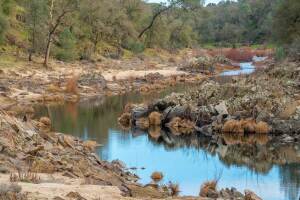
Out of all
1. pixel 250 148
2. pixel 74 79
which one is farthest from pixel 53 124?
pixel 74 79

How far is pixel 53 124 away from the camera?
34.8m

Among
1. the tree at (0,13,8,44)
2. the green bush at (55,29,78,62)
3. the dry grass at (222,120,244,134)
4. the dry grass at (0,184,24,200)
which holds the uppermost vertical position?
the tree at (0,13,8,44)

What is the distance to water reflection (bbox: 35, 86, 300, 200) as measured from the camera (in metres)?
21.7

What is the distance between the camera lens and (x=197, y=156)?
27156mm

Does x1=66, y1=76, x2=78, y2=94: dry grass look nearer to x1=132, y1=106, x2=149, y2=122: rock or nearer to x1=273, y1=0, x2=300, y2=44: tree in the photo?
x1=132, y1=106, x2=149, y2=122: rock

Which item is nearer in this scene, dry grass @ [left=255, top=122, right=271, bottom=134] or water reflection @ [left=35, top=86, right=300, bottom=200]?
water reflection @ [left=35, top=86, right=300, bottom=200]

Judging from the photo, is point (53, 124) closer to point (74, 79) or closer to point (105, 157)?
point (105, 157)

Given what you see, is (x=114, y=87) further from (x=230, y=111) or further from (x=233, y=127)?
(x=233, y=127)

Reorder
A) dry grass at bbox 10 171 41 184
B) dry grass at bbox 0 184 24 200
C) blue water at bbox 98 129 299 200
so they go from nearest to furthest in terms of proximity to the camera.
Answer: dry grass at bbox 0 184 24 200, dry grass at bbox 10 171 41 184, blue water at bbox 98 129 299 200

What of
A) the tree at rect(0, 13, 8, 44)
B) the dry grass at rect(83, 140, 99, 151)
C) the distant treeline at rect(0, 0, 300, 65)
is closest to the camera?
the dry grass at rect(83, 140, 99, 151)

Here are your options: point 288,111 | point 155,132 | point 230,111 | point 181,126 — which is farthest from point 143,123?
point 288,111

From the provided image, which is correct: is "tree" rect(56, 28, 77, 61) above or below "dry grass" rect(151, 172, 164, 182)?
above

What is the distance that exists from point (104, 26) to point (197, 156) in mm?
48521

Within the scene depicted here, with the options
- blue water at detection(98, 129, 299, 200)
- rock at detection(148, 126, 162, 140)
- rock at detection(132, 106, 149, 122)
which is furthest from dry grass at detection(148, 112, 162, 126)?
blue water at detection(98, 129, 299, 200)
